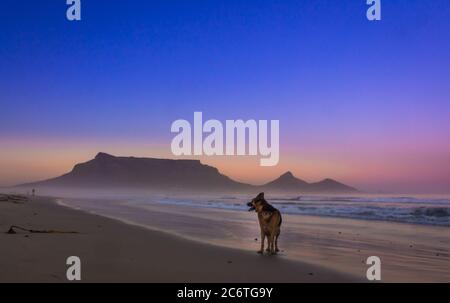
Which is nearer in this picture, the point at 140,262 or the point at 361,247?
the point at 140,262

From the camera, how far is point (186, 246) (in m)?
11.2

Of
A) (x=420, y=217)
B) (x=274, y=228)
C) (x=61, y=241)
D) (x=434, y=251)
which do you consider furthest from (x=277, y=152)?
(x=420, y=217)

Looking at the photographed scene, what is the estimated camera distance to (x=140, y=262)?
27.6ft

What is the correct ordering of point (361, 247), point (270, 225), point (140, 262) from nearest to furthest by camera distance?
point (140, 262) → point (270, 225) → point (361, 247)

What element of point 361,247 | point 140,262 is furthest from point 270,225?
point 140,262

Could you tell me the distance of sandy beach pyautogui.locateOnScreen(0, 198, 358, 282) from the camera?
7184 mm

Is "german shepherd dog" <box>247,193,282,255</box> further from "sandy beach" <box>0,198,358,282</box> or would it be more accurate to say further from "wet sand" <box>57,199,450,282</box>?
"sandy beach" <box>0,198,358,282</box>

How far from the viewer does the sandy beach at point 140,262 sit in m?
7.18

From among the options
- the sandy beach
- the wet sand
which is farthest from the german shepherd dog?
the sandy beach

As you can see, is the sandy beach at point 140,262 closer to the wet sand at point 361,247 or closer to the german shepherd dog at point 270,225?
the german shepherd dog at point 270,225

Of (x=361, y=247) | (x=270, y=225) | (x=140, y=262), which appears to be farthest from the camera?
(x=361, y=247)

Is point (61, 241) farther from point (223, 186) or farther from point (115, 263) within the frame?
point (223, 186)

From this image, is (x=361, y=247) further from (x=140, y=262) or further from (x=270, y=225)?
(x=140, y=262)
